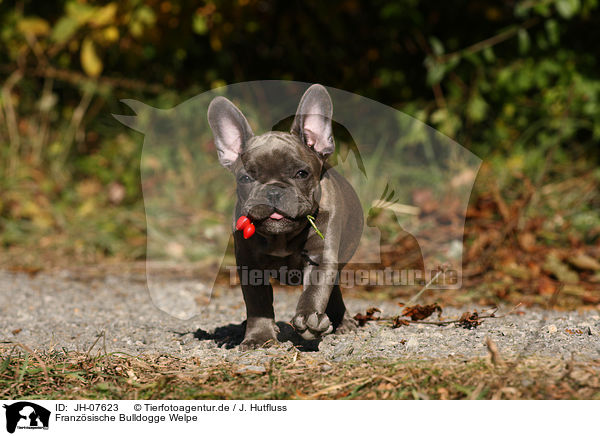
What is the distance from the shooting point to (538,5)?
5.78m

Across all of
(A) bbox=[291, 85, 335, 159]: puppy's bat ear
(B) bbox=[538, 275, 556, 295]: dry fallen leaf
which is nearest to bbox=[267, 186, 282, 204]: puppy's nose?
(A) bbox=[291, 85, 335, 159]: puppy's bat ear

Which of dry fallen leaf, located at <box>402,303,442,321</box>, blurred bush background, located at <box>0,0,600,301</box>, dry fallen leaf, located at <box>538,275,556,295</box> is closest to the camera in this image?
dry fallen leaf, located at <box>402,303,442,321</box>

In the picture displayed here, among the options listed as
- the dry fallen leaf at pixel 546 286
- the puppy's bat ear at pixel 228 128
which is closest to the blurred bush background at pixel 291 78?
the dry fallen leaf at pixel 546 286

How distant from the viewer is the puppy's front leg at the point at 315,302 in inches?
105

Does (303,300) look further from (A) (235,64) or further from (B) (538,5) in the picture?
(A) (235,64)

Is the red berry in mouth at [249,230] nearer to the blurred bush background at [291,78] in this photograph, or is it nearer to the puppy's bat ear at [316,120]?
the puppy's bat ear at [316,120]

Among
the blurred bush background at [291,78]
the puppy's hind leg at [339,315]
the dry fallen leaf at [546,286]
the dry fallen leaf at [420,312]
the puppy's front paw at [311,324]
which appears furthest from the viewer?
the blurred bush background at [291,78]

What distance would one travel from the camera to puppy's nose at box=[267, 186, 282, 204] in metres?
2.53

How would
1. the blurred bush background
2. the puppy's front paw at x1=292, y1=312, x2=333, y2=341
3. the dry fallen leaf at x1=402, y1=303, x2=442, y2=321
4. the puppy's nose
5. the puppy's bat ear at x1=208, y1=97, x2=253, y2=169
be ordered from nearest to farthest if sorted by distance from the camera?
the puppy's nose < the puppy's front paw at x1=292, y1=312, x2=333, y2=341 < the puppy's bat ear at x1=208, y1=97, x2=253, y2=169 < the dry fallen leaf at x1=402, y1=303, x2=442, y2=321 < the blurred bush background

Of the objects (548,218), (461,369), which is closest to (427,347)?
(461,369)

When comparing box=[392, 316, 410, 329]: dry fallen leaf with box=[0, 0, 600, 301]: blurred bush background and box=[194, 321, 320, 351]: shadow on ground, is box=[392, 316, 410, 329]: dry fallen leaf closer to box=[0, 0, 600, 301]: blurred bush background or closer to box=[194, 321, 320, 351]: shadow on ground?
box=[194, 321, 320, 351]: shadow on ground

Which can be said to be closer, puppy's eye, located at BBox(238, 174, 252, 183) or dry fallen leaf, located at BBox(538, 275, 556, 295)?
puppy's eye, located at BBox(238, 174, 252, 183)

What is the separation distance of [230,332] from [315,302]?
83 centimetres
